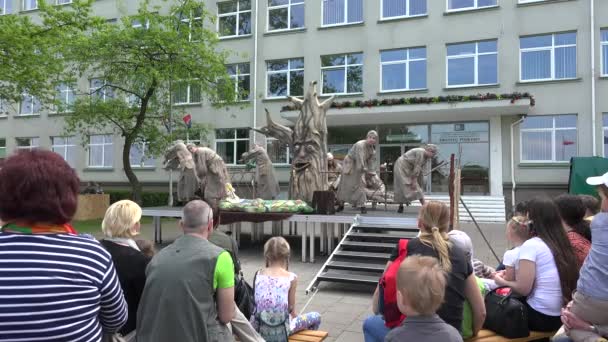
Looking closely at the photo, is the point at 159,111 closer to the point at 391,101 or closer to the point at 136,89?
the point at 136,89

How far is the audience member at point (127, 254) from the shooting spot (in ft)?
10.3

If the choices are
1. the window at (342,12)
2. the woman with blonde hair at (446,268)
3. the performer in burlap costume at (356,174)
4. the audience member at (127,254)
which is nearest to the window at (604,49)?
the window at (342,12)

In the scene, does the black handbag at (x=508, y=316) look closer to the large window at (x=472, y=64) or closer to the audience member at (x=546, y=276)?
the audience member at (x=546, y=276)

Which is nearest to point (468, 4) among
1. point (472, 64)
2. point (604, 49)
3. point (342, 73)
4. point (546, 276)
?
point (472, 64)

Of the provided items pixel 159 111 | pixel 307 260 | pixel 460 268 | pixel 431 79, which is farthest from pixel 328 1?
pixel 460 268

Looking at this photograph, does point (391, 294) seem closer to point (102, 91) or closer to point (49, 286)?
point (49, 286)

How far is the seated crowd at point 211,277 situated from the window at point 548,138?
16.1 meters

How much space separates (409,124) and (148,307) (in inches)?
762

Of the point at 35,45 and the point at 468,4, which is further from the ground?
the point at 468,4

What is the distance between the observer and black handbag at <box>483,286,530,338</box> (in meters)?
3.66

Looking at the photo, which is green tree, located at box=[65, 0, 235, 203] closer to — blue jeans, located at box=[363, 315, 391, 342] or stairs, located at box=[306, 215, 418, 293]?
stairs, located at box=[306, 215, 418, 293]

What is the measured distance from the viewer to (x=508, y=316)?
3684 millimetres

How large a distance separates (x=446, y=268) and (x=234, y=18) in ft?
79.0

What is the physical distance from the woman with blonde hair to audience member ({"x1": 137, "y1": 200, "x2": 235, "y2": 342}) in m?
1.10
